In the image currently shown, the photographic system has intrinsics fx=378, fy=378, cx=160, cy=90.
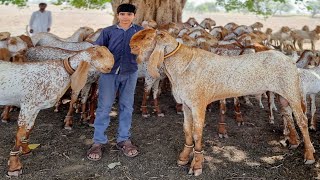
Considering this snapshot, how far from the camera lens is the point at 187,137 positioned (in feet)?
18.1

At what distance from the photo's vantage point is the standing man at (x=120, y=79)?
5539 mm

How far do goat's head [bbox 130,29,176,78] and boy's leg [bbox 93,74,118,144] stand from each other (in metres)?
0.87

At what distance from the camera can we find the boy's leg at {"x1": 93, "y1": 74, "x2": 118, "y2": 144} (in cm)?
567

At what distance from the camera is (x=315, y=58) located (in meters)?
8.09

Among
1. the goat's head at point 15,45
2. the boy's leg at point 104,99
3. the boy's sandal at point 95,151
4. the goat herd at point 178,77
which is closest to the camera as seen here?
the goat herd at point 178,77

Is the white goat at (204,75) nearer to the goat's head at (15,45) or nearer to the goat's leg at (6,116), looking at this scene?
the goat's head at (15,45)

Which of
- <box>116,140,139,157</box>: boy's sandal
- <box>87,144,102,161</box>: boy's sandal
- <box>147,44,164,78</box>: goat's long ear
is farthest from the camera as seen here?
<box>116,140,139,157</box>: boy's sandal

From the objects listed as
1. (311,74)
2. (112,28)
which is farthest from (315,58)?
(112,28)

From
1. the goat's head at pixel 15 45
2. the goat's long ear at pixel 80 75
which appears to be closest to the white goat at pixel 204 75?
the goat's long ear at pixel 80 75

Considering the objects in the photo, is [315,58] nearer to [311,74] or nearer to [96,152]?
[311,74]

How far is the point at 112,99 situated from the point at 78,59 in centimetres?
87

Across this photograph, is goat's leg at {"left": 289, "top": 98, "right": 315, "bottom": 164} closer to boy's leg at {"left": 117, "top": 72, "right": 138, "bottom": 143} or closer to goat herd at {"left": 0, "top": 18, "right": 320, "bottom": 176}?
goat herd at {"left": 0, "top": 18, "right": 320, "bottom": 176}

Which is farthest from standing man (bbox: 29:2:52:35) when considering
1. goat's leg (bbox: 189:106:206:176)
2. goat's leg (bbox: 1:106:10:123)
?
goat's leg (bbox: 189:106:206:176)

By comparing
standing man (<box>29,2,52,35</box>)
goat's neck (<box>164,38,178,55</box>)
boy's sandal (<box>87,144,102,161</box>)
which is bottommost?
boy's sandal (<box>87,144,102,161</box>)
